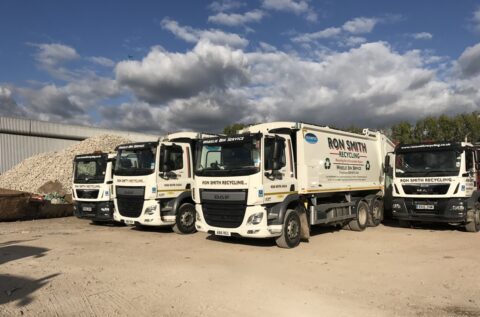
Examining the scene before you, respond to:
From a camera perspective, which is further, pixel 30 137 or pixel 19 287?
pixel 30 137

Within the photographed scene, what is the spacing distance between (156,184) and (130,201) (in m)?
1.06

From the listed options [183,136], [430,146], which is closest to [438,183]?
[430,146]

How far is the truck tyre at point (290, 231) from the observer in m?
9.84

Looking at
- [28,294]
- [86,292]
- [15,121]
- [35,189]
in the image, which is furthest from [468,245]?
[15,121]

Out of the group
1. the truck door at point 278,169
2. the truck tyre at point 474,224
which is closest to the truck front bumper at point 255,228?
the truck door at point 278,169

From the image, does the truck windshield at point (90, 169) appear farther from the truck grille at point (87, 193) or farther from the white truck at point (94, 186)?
the truck grille at point (87, 193)

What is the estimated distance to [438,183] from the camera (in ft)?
40.9

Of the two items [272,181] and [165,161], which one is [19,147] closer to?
[165,161]

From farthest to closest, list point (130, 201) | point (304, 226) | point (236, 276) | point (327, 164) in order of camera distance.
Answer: point (130, 201), point (327, 164), point (304, 226), point (236, 276)

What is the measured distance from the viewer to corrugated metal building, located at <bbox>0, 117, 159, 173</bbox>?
2902 cm

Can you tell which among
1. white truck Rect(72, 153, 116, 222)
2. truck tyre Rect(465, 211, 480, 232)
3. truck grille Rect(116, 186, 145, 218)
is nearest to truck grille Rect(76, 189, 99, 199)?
white truck Rect(72, 153, 116, 222)

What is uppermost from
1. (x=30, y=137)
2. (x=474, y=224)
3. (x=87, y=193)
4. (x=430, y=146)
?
(x=30, y=137)

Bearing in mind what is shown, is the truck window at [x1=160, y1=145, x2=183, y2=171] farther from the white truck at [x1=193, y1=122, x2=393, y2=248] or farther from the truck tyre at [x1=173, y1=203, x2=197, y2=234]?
the white truck at [x1=193, y1=122, x2=393, y2=248]

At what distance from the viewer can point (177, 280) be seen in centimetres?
712
